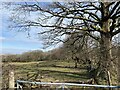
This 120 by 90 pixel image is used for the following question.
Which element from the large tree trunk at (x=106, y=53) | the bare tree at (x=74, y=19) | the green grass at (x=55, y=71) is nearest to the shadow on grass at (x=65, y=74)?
the green grass at (x=55, y=71)

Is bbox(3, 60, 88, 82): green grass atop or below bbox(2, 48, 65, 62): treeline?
below

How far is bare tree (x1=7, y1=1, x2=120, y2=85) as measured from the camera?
3.48 m

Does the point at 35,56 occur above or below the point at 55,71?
above

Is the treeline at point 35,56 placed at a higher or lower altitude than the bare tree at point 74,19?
lower

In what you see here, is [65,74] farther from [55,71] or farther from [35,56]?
[35,56]

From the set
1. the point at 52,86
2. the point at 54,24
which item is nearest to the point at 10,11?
the point at 54,24

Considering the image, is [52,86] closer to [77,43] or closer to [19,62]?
[19,62]

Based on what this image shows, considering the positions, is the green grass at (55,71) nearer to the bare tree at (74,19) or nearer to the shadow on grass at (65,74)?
the shadow on grass at (65,74)

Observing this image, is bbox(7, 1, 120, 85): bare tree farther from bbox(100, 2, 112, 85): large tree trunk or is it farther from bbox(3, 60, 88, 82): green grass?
bbox(3, 60, 88, 82): green grass

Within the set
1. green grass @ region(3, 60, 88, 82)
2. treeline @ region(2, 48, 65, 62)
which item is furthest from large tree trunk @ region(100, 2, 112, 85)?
treeline @ region(2, 48, 65, 62)

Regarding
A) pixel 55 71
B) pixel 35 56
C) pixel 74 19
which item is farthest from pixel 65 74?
pixel 74 19

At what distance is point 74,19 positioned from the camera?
375cm

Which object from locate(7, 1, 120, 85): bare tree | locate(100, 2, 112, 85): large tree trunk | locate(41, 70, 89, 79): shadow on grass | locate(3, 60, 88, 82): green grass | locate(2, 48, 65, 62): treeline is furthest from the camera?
locate(7, 1, 120, 85): bare tree

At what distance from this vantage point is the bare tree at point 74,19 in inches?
137
